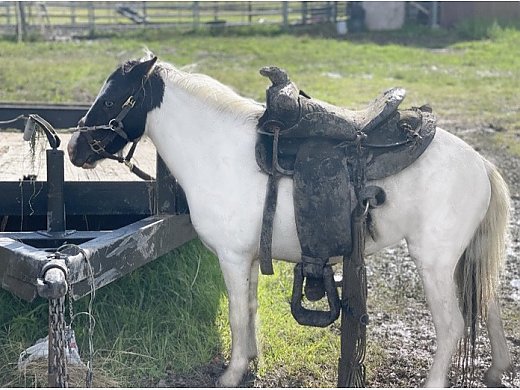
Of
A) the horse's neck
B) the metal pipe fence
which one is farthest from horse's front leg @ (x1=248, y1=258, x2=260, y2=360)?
the metal pipe fence

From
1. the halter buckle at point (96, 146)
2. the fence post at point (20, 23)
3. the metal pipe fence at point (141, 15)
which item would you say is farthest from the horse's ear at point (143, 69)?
the metal pipe fence at point (141, 15)

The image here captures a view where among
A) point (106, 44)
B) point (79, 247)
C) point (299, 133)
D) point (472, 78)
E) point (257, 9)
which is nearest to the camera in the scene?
point (79, 247)

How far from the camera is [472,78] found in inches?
632

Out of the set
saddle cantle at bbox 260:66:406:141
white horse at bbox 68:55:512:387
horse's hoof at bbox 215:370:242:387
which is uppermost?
saddle cantle at bbox 260:66:406:141

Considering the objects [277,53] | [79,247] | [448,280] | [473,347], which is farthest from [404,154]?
[277,53]

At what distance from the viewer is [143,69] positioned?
13.9ft

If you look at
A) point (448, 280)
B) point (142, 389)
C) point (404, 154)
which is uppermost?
point (404, 154)

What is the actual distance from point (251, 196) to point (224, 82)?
420 inches

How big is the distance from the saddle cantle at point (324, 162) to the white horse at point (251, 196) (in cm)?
7

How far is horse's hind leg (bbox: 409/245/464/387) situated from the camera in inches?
161

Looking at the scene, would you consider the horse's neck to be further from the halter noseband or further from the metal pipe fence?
the metal pipe fence

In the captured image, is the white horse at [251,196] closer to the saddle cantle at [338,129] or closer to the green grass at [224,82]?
the saddle cantle at [338,129]

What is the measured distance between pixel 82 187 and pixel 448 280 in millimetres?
2069

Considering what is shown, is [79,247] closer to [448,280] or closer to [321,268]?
[321,268]
